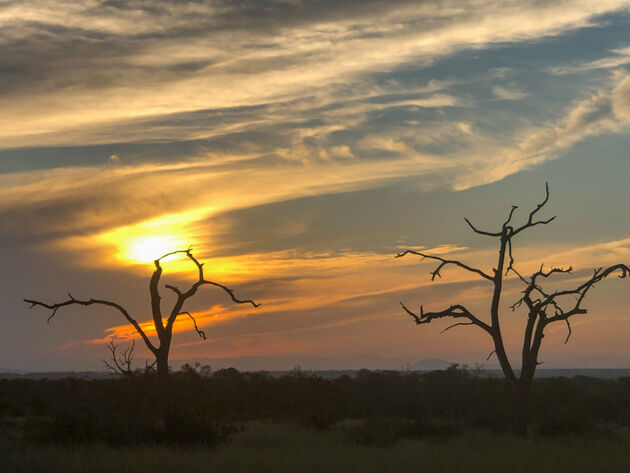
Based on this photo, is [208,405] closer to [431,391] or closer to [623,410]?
[431,391]

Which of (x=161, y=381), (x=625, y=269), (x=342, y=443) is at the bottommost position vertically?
(x=342, y=443)

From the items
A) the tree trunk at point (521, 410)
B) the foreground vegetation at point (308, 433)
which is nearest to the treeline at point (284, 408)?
the foreground vegetation at point (308, 433)

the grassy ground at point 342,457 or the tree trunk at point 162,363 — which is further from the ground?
the tree trunk at point 162,363

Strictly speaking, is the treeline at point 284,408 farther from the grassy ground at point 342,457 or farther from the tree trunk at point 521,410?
the grassy ground at point 342,457

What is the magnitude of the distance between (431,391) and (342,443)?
1660 cm

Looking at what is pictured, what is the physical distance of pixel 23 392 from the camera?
163 feet

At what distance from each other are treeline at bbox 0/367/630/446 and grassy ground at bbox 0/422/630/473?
1165 mm

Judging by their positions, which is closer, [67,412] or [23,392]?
[67,412]

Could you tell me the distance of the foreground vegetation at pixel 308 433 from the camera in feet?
64.7

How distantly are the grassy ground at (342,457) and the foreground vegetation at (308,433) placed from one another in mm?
39

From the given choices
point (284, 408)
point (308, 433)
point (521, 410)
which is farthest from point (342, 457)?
point (284, 408)

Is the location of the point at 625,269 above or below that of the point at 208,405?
above

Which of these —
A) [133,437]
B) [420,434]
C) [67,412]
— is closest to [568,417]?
[420,434]

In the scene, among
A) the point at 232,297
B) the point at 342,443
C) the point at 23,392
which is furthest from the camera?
the point at 23,392
